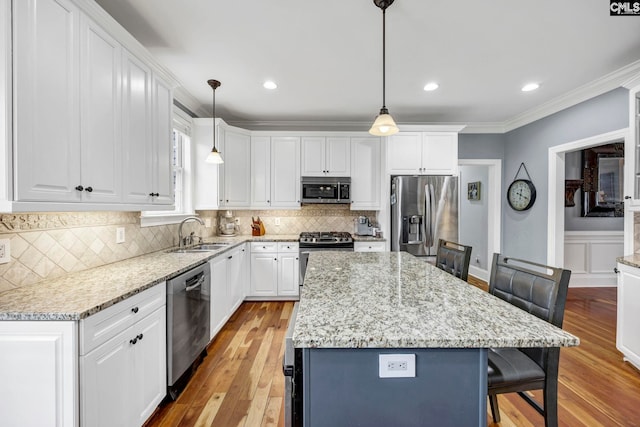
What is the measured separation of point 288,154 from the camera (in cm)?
402

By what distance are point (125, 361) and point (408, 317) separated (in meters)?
1.43

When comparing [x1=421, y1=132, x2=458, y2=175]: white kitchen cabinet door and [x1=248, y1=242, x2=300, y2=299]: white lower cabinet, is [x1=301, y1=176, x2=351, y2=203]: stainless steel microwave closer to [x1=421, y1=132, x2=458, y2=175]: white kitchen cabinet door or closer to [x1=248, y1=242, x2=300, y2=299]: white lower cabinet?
[x1=248, y1=242, x2=300, y2=299]: white lower cabinet

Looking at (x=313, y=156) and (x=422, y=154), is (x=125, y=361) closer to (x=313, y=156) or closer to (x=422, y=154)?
(x=313, y=156)

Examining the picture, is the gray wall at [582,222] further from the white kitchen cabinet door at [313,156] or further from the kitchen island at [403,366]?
the kitchen island at [403,366]

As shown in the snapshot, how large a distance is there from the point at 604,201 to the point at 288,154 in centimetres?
511

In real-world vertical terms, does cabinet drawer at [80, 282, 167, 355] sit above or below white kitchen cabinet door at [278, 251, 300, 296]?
above

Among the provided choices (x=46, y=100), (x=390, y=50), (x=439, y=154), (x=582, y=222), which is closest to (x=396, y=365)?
(x=46, y=100)

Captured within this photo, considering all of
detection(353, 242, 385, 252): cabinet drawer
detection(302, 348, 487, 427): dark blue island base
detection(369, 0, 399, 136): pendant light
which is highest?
detection(369, 0, 399, 136): pendant light

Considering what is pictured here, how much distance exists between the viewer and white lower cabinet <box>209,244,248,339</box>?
267 centimetres

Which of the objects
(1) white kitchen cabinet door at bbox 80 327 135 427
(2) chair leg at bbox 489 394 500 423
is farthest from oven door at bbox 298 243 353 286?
(1) white kitchen cabinet door at bbox 80 327 135 427

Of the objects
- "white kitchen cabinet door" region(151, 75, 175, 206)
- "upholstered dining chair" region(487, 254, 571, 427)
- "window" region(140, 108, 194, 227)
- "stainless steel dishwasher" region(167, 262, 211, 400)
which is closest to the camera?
"upholstered dining chair" region(487, 254, 571, 427)

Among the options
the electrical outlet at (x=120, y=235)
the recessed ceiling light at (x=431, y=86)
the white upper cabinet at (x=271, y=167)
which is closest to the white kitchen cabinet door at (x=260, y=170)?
the white upper cabinet at (x=271, y=167)

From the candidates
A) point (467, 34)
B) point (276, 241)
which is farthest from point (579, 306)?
point (276, 241)

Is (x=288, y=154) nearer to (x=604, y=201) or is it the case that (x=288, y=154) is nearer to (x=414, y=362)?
(x=414, y=362)
